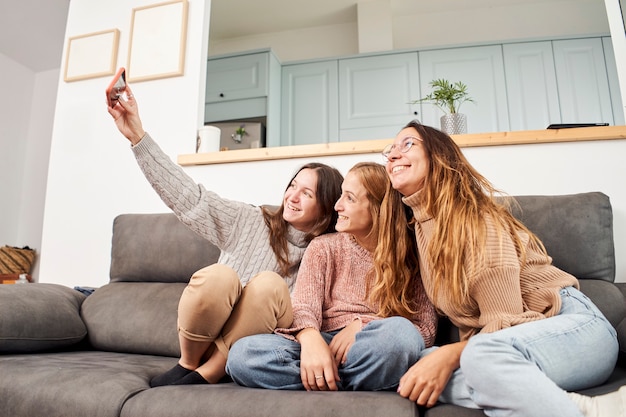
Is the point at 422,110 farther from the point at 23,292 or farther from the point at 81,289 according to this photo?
the point at 23,292

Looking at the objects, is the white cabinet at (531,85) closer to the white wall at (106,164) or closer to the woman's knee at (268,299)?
the white wall at (106,164)

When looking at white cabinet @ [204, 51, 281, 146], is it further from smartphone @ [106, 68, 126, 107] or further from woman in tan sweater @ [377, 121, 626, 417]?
woman in tan sweater @ [377, 121, 626, 417]

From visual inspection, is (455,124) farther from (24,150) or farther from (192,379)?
(24,150)

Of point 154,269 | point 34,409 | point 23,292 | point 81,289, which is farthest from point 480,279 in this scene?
point 81,289

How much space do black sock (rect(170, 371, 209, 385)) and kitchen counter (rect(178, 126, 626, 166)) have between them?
1.03 m

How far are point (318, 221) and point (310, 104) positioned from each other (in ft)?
8.29

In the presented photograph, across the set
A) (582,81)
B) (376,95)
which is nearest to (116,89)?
(376,95)

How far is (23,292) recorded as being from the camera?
1.34 metres

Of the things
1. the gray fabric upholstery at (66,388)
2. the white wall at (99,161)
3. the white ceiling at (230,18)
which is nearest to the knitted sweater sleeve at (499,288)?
the gray fabric upholstery at (66,388)

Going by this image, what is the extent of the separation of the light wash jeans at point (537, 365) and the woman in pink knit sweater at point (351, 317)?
5.1 inches

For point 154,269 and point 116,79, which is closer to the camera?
point 116,79

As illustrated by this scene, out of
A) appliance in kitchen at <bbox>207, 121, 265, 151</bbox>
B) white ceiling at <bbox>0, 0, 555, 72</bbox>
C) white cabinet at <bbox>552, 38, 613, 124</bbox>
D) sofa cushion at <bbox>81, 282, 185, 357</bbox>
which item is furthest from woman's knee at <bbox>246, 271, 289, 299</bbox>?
white ceiling at <bbox>0, 0, 555, 72</bbox>

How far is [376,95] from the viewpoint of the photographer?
3621mm

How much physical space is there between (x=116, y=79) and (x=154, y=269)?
638mm
